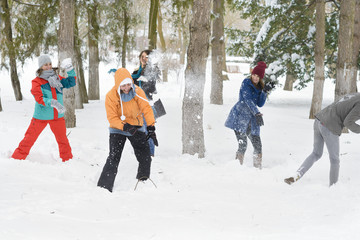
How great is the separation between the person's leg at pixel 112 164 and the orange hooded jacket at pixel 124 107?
0.19 metres

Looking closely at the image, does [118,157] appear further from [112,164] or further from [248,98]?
[248,98]

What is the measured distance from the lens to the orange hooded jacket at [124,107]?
4332 millimetres

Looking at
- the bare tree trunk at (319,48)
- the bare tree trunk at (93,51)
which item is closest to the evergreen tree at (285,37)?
the bare tree trunk at (319,48)

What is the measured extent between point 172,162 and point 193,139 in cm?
62

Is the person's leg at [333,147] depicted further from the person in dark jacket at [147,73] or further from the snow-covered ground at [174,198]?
the person in dark jacket at [147,73]

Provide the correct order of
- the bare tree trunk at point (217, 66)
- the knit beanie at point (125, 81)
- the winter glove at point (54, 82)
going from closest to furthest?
the knit beanie at point (125, 81) → the winter glove at point (54, 82) → the bare tree trunk at point (217, 66)

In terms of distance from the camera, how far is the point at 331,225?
327cm

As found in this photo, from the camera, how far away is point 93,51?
15219mm

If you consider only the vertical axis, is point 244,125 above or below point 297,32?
below

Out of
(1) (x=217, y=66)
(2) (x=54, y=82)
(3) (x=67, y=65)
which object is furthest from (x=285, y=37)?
(2) (x=54, y=82)

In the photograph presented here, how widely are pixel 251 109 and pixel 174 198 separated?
2.19 m

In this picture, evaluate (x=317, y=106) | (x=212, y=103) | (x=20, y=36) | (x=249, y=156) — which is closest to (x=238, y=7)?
(x=212, y=103)

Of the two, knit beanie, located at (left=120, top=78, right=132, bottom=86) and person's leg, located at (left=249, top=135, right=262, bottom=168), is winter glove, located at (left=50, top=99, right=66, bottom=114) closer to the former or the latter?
knit beanie, located at (left=120, top=78, right=132, bottom=86)

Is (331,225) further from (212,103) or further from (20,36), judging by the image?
(20,36)
